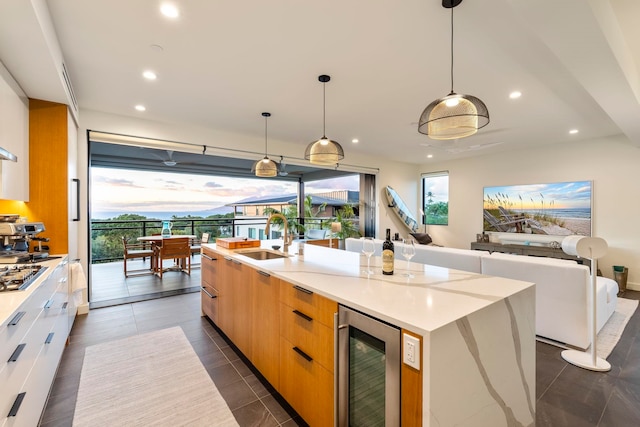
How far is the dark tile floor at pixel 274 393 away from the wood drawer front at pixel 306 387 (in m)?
0.18

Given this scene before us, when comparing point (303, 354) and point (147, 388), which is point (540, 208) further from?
point (147, 388)

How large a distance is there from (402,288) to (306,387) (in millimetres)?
809

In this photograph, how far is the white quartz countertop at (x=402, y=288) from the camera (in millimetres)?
1166

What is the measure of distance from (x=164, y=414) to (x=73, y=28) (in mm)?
2836

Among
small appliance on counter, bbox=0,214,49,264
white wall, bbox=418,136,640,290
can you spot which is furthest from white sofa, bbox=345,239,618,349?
small appliance on counter, bbox=0,214,49,264

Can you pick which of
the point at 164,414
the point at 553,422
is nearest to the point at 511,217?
the point at 553,422

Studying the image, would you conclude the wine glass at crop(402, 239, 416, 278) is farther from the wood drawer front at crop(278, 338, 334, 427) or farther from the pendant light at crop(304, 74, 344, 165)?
the pendant light at crop(304, 74, 344, 165)

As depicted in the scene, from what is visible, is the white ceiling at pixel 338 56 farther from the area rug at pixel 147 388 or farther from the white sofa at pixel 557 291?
the area rug at pixel 147 388

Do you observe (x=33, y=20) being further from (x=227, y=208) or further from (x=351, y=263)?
(x=227, y=208)

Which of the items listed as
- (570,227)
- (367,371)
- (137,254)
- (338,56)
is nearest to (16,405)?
(367,371)

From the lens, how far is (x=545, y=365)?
241 centimetres

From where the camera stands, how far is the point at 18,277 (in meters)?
1.71

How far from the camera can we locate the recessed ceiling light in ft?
6.10

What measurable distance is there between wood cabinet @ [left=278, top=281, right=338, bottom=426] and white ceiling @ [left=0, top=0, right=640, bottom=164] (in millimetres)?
1914
